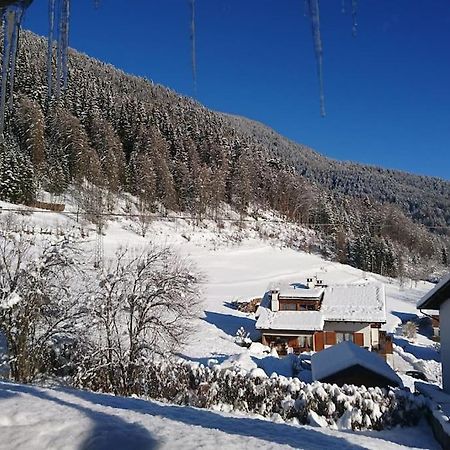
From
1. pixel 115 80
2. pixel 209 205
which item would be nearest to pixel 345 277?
pixel 209 205

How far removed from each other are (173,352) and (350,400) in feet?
21.5

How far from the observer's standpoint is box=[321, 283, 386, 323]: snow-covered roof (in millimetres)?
31219

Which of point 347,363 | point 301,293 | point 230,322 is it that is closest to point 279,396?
point 347,363

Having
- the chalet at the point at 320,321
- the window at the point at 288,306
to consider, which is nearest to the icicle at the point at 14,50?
the chalet at the point at 320,321

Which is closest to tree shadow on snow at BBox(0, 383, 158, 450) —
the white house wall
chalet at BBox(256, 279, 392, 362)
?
chalet at BBox(256, 279, 392, 362)

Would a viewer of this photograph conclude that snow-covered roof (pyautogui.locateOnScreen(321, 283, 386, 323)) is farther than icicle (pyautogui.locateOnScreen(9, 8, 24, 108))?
Yes

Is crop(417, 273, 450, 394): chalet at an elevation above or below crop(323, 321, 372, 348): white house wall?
above

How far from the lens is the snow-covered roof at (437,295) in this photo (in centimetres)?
1217

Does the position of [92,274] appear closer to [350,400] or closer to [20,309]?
[20,309]

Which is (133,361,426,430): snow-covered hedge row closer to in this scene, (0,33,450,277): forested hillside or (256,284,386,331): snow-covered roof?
(256,284,386,331): snow-covered roof

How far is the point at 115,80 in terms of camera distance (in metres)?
105

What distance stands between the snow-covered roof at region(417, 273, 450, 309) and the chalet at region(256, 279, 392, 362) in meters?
16.5

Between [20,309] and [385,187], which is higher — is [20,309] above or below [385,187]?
below

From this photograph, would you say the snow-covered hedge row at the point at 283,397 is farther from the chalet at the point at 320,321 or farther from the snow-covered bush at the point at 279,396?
the chalet at the point at 320,321
